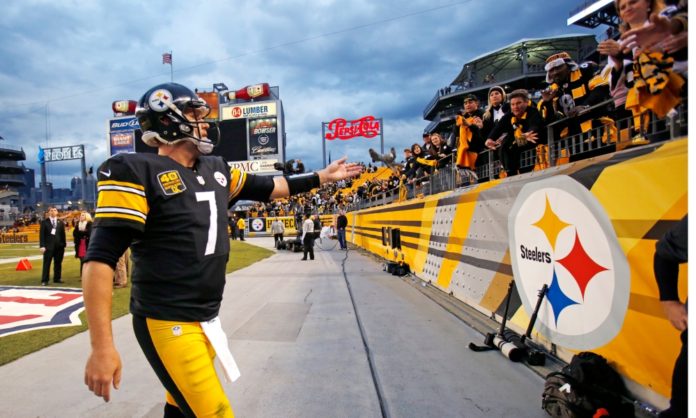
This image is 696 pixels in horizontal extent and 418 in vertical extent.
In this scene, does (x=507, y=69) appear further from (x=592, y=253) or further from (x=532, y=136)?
(x=592, y=253)

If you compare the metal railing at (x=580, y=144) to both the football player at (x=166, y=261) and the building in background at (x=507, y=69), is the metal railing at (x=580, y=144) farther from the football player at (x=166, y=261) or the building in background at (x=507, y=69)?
the building in background at (x=507, y=69)

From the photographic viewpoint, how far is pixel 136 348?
4430 mm

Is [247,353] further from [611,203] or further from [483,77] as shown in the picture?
[483,77]

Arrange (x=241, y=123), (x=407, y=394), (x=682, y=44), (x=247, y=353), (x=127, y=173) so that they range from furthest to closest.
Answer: (x=241, y=123) → (x=247, y=353) → (x=407, y=394) → (x=682, y=44) → (x=127, y=173)

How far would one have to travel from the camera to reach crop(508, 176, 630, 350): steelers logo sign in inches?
115

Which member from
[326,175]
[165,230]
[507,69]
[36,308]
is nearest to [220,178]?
[165,230]

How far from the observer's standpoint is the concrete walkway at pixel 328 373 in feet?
9.67

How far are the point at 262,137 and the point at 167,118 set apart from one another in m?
40.3

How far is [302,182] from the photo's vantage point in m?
2.48

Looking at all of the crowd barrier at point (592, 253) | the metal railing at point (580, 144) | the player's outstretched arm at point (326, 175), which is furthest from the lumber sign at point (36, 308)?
the metal railing at point (580, 144)

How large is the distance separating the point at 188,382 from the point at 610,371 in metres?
2.78

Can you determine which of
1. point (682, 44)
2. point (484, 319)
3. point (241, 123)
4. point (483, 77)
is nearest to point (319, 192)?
point (241, 123)

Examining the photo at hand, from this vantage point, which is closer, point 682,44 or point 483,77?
point 682,44

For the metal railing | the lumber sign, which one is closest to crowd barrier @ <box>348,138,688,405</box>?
the metal railing
